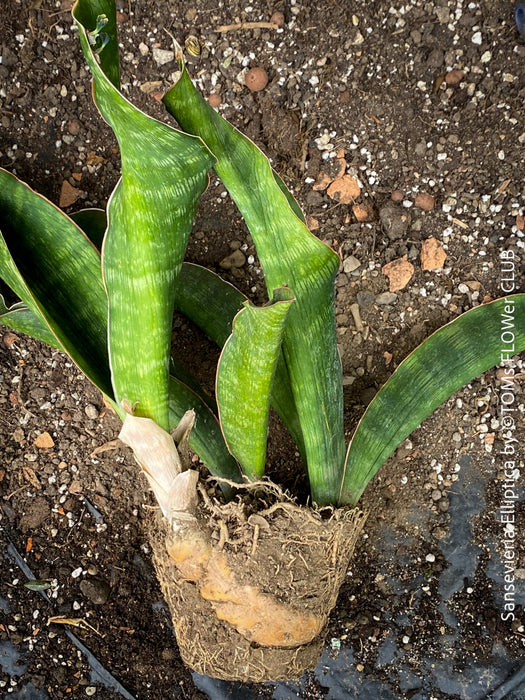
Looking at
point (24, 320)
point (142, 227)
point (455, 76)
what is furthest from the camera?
A: point (455, 76)

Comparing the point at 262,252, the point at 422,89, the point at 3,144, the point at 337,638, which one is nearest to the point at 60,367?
the point at 3,144

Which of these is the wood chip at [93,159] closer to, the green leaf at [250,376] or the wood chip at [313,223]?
the wood chip at [313,223]

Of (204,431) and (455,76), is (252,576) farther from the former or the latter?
(455,76)

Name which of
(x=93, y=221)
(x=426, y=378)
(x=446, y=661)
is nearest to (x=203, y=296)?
(x=93, y=221)

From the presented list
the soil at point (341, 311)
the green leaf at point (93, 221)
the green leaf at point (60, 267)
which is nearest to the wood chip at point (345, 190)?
the soil at point (341, 311)

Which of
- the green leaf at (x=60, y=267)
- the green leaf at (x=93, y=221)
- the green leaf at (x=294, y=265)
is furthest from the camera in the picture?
the green leaf at (x=93, y=221)

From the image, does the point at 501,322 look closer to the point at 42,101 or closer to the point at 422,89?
the point at 422,89
